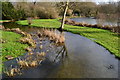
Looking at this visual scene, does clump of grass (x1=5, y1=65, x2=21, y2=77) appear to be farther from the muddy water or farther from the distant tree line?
A: the distant tree line

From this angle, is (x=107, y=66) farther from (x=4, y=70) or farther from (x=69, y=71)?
(x=4, y=70)

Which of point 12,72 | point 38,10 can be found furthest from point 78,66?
point 38,10

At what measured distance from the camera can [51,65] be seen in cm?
943

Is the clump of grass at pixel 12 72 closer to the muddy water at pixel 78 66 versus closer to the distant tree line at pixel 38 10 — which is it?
the muddy water at pixel 78 66

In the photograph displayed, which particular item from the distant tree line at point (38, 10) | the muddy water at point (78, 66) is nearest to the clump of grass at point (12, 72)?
the muddy water at point (78, 66)

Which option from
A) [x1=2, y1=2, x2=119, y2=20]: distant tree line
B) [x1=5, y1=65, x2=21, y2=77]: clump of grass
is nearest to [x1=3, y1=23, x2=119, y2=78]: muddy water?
[x1=5, y1=65, x2=21, y2=77]: clump of grass

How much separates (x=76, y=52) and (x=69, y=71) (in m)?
3.87

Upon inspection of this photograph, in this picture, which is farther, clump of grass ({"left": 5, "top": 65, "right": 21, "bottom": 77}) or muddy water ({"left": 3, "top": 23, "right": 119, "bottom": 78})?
muddy water ({"left": 3, "top": 23, "right": 119, "bottom": 78})

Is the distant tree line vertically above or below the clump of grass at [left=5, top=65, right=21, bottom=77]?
above

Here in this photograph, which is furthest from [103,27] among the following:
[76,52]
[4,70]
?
[4,70]

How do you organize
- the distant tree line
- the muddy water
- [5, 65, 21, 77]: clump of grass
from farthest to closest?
the distant tree line
the muddy water
[5, 65, 21, 77]: clump of grass

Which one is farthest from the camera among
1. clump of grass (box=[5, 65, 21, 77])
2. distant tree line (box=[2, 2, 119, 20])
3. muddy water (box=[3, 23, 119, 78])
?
distant tree line (box=[2, 2, 119, 20])

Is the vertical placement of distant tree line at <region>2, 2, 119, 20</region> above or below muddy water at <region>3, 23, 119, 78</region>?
above

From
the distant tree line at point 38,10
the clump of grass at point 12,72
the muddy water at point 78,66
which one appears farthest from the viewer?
the distant tree line at point 38,10
